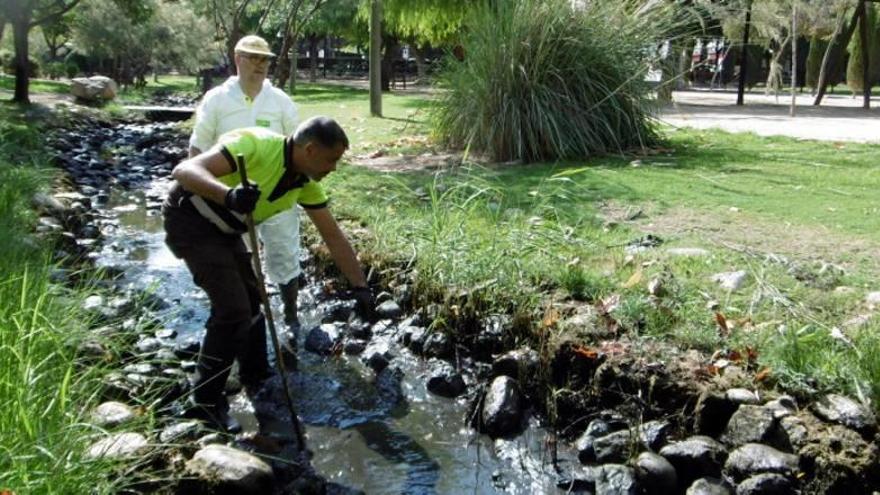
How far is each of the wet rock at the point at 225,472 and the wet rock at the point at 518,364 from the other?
5.40ft

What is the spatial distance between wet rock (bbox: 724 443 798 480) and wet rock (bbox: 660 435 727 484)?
0.06 meters

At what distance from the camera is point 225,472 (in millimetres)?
3869

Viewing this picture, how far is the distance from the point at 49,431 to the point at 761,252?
4.62 m

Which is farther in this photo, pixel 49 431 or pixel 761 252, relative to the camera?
pixel 761 252

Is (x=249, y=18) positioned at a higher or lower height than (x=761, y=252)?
higher

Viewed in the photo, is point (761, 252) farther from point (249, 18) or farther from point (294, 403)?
point (249, 18)

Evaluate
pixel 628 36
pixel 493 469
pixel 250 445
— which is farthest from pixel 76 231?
pixel 628 36

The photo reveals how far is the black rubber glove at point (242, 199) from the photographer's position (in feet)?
12.8

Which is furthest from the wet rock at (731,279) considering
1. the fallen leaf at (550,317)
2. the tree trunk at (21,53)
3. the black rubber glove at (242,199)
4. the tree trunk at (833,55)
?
the tree trunk at (833,55)

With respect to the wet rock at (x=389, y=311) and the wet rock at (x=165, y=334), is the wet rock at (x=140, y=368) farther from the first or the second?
the wet rock at (x=389, y=311)

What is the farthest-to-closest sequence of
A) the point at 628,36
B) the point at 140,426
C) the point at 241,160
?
1. the point at 628,36
2. the point at 241,160
3. the point at 140,426

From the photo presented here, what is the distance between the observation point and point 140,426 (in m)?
3.84

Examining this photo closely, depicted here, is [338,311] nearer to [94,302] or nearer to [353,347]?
[353,347]

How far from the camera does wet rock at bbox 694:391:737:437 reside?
14.2ft
